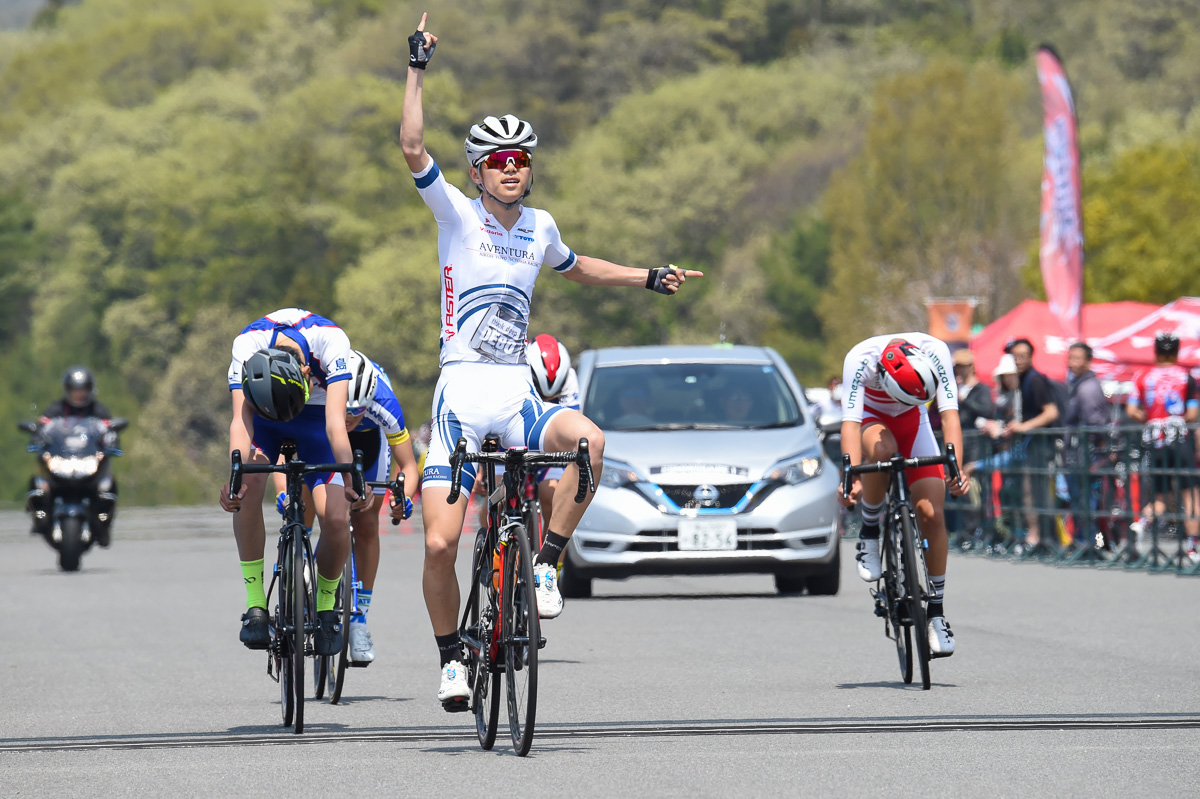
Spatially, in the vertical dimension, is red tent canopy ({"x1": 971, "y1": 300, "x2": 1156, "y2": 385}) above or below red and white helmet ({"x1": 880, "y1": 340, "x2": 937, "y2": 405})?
above

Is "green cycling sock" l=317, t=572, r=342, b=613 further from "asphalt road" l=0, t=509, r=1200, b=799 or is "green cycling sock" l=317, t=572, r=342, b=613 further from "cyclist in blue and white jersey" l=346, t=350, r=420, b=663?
"asphalt road" l=0, t=509, r=1200, b=799

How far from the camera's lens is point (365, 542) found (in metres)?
10.1

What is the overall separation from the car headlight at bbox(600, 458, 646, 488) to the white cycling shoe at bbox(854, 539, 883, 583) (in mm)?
4972

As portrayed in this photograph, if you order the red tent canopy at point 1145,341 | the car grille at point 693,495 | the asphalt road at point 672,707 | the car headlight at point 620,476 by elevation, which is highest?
the red tent canopy at point 1145,341

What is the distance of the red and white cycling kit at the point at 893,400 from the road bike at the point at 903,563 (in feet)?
0.67

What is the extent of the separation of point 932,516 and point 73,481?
46.2 feet

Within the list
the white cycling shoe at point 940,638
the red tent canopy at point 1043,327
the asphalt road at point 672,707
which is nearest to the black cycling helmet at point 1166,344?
the asphalt road at point 672,707

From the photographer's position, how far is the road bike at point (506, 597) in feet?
24.6

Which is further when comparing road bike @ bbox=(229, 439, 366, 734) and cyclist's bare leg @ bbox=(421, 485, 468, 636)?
road bike @ bbox=(229, 439, 366, 734)

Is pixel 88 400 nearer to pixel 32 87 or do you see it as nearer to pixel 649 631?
pixel 649 631

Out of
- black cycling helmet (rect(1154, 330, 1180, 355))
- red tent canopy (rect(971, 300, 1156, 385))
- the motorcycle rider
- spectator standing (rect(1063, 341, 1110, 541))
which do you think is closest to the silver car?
spectator standing (rect(1063, 341, 1110, 541))

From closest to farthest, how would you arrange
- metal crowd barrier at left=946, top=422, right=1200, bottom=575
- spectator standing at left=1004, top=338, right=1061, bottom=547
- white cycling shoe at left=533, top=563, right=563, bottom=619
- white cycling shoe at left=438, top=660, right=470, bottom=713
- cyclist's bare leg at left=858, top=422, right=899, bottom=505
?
white cycling shoe at left=533, top=563, right=563, bottom=619 < white cycling shoe at left=438, top=660, right=470, bottom=713 < cyclist's bare leg at left=858, top=422, right=899, bottom=505 < metal crowd barrier at left=946, top=422, right=1200, bottom=575 < spectator standing at left=1004, top=338, right=1061, bottom=547

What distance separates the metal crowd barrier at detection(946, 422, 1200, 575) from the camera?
17906 millimetres

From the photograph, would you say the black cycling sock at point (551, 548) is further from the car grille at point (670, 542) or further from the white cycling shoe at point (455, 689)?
the car grille at point (670, 542)
